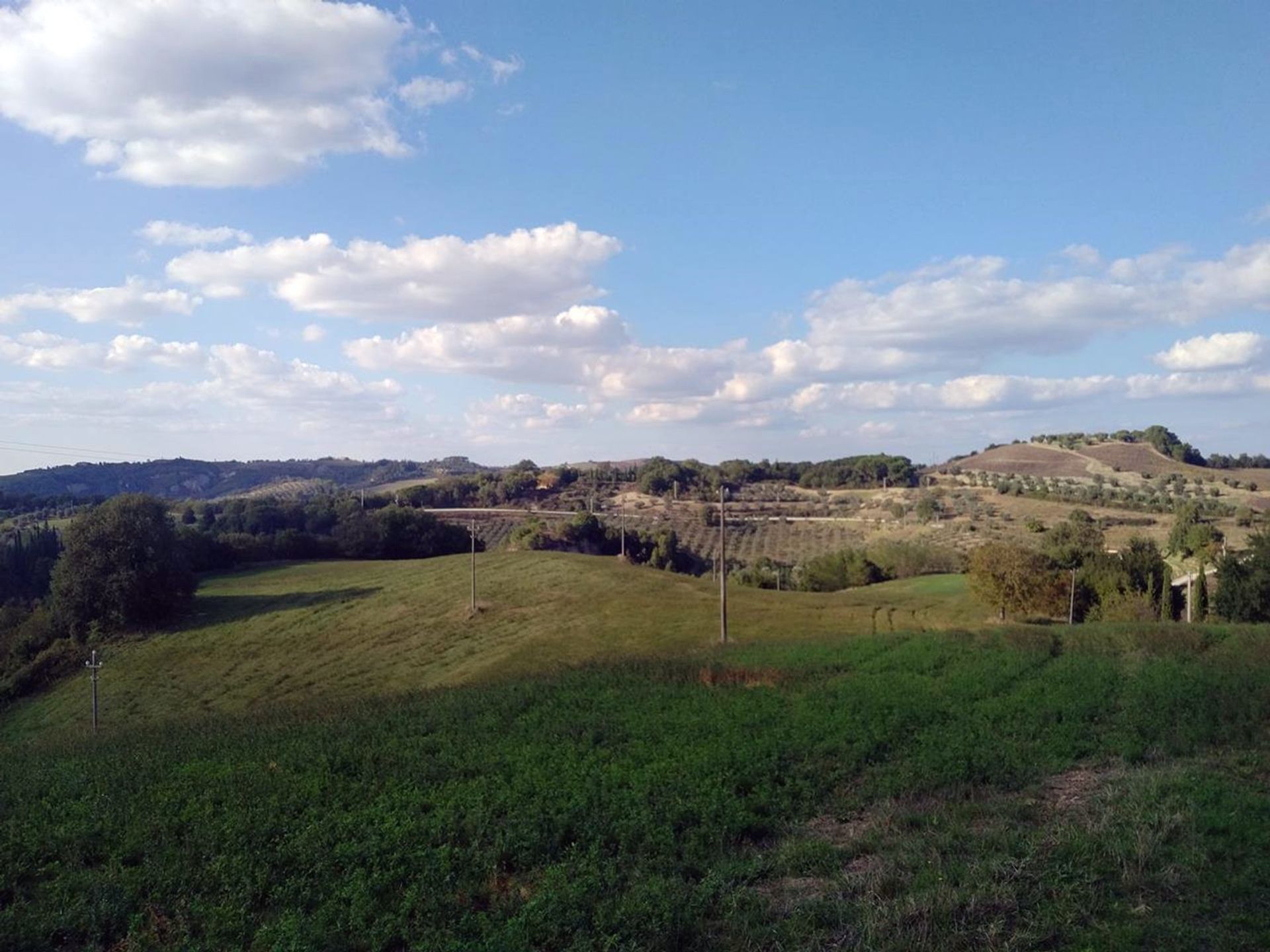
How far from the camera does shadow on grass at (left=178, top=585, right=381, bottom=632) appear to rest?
→ 4779 cm

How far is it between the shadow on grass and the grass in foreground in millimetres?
30910

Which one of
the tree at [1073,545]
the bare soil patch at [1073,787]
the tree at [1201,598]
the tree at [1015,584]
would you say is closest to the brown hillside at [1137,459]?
the tree at [1073,545]

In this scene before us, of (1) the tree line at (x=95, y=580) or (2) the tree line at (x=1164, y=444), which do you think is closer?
(1) the tree line at (x=95, y=580)

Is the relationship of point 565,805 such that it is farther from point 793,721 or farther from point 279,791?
point 793,721

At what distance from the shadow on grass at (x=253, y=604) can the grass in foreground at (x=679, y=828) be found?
30.9m

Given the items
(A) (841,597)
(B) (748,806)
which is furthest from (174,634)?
(B) (748,806)

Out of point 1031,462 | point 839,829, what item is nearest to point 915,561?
point 839,829

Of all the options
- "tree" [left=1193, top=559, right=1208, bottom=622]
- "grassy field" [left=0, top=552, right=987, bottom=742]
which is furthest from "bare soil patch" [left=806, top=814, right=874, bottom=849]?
"tree" [left=1193, top=559, right=1208, bottom=622]

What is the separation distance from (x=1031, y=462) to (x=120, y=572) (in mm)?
119560

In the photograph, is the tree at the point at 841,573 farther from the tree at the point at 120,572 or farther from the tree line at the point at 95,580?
the tree at the point at 120,572

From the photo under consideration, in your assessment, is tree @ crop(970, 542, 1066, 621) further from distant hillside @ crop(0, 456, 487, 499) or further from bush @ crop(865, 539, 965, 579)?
distant hillside @ crop(0, 456, 487, 499)

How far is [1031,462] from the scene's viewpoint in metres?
128

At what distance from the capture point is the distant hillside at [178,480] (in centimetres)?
14350

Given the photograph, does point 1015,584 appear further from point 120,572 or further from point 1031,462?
point 1031,462
